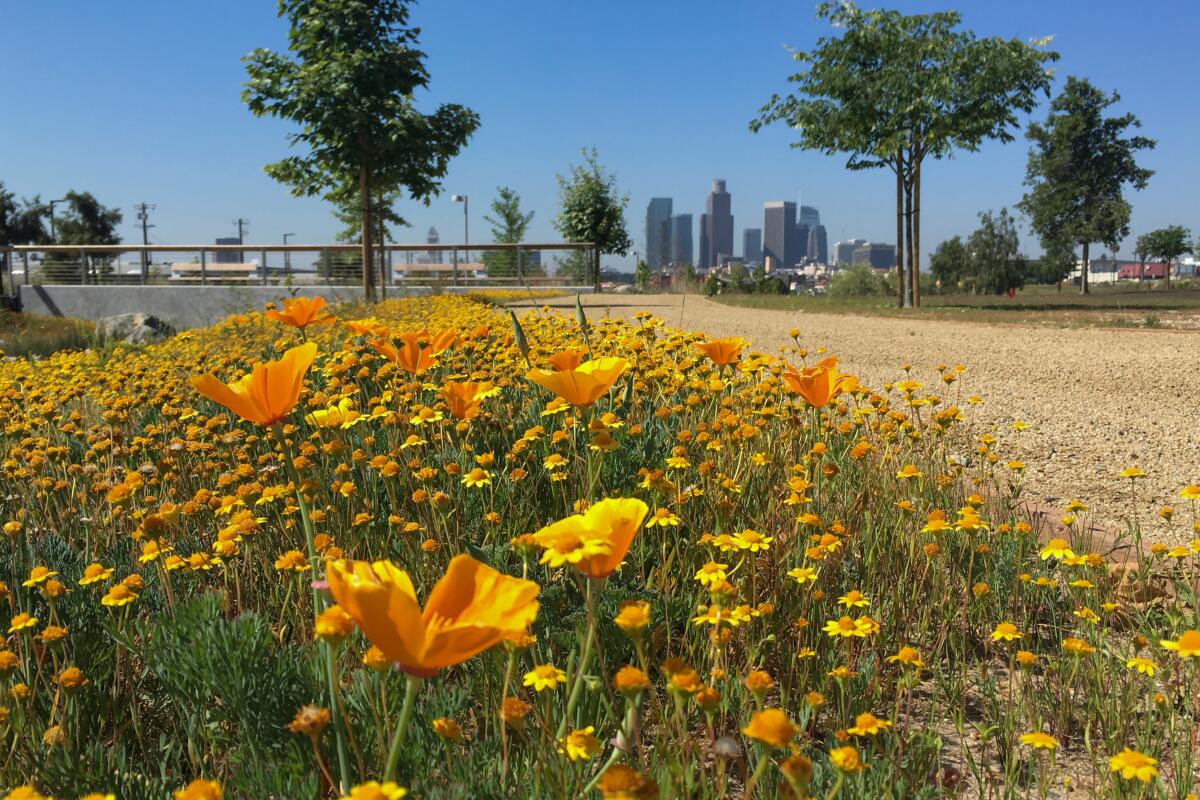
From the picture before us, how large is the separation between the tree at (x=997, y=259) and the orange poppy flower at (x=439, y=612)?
49.9 meters

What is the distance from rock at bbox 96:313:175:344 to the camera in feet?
45.2

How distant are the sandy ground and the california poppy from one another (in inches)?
97.6

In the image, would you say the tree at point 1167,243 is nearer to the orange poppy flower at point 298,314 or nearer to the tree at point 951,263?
the tree at point 951,263

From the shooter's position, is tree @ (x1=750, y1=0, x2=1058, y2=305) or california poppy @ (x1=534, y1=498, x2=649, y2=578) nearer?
california poppy @ (x1=534, y1=498, x2=649, y2=578)

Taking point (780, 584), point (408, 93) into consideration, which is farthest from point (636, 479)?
point (408, 93)

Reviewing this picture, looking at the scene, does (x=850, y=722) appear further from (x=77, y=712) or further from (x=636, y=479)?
(x=77, y=712)

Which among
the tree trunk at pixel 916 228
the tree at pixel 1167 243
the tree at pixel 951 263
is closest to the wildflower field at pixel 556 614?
the tree trunk at pixel 916 228

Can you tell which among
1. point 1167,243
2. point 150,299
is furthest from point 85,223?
point 1167,243

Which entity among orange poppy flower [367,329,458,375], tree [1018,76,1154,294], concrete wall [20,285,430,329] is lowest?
orange poppy flower [367,329,458,375]

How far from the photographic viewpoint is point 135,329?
1435cm

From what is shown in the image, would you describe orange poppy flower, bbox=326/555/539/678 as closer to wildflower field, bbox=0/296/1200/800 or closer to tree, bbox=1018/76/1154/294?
wildflower field, bbox=0/296/1200/800

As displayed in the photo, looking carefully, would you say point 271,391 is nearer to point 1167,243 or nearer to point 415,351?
point 415,351

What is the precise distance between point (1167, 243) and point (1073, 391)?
71.9 m

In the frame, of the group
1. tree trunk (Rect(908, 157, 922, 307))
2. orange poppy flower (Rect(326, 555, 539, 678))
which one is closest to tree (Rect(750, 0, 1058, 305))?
tree trunk (Rect(908, 157, 922, 307))
